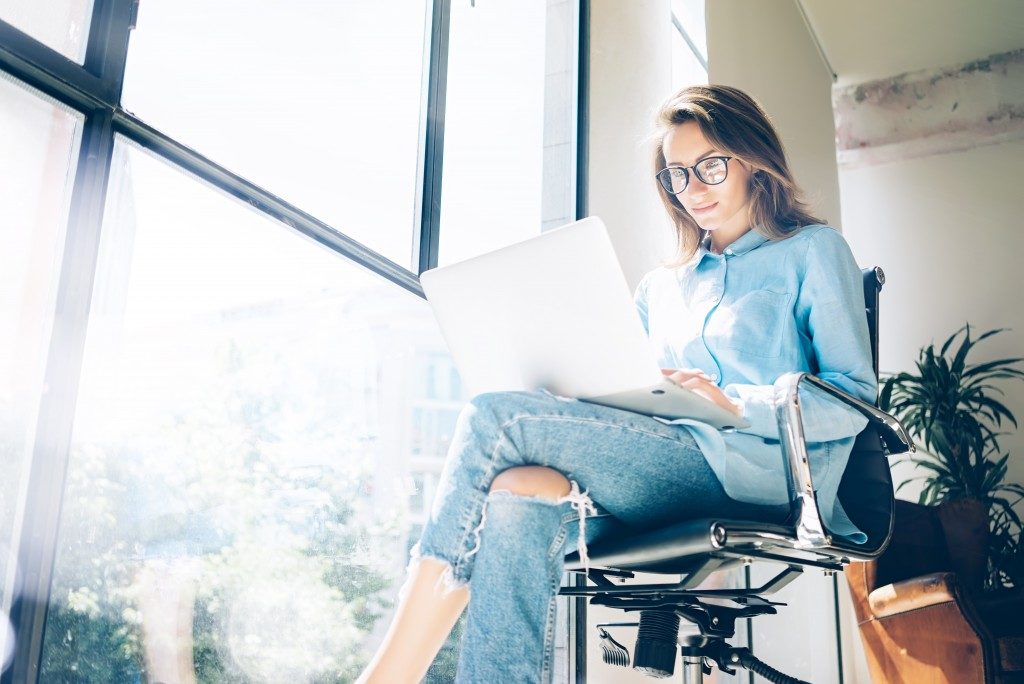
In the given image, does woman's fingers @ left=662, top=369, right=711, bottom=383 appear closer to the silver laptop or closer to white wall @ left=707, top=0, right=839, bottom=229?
the silver laptop

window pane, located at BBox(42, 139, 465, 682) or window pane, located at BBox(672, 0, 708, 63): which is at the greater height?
window pane, located at BBox(672, 0, 708, 63)

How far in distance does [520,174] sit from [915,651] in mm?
1840

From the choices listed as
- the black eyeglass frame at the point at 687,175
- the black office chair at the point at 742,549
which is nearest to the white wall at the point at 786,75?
the black eyeglass frame at the point at 687,175

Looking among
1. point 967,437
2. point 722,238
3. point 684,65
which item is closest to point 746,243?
point 722,238

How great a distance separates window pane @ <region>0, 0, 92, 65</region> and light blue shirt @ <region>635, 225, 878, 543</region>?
3.73 ft

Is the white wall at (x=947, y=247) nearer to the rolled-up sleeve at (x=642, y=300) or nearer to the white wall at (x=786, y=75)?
the white wall at (x=786, y=75)

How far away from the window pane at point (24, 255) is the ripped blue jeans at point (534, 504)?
23.2 inches

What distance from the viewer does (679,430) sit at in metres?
1.35

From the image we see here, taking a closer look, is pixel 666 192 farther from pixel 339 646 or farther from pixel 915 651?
pixel 915 651

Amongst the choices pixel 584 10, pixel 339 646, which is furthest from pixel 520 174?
pixel 339 646

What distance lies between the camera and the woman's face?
1.78 meters

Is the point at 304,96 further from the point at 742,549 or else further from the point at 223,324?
the point at 742,549

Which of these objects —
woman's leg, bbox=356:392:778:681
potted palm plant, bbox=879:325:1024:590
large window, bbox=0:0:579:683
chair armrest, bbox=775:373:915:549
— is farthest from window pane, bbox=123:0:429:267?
potted palm plant, bbox=879:325:1024:590

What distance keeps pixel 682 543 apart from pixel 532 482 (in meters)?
0.22
